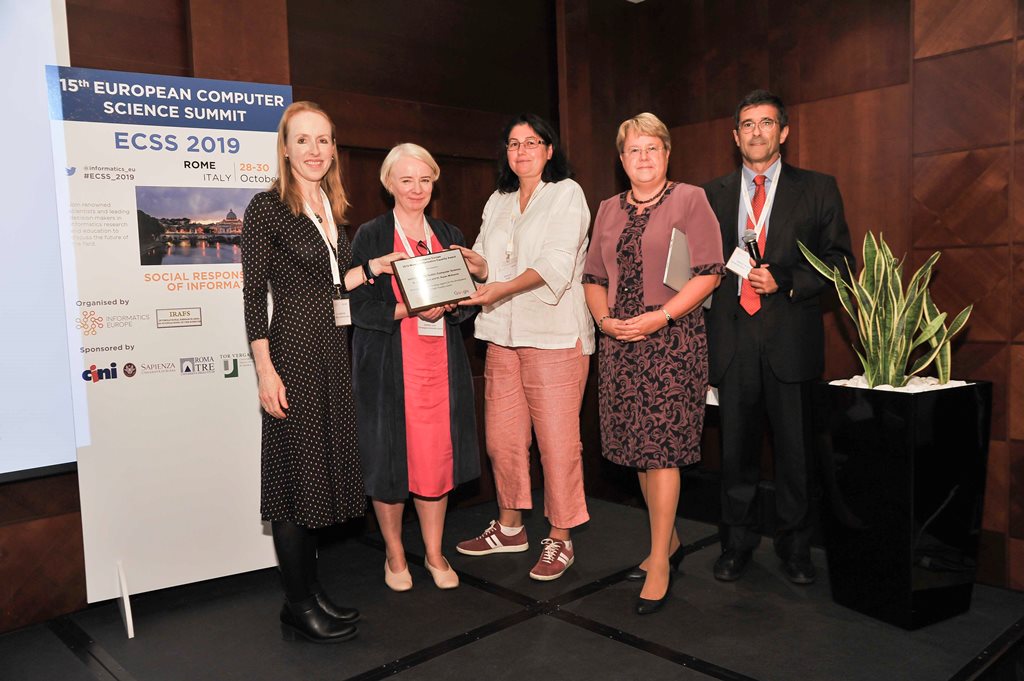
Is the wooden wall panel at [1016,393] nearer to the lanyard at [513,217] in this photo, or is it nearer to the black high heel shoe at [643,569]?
the black high heel shoe at [643,569]

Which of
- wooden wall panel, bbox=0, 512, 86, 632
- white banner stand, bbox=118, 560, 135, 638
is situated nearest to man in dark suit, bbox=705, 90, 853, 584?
white banner stand, bbox=118, 560, 135, 638

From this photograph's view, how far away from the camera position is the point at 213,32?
323 cm

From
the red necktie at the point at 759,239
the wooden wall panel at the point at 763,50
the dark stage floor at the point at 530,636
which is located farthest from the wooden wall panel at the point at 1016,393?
the wooden wall panel at the point at 763,50

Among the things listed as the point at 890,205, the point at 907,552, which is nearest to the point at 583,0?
the point at 890,205

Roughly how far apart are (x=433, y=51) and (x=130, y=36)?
149 cm

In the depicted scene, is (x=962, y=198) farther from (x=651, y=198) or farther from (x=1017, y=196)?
(x=651, y=198)

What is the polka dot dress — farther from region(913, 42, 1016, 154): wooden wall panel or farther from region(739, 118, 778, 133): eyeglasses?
region(913, 42, 1016, 154): wooden wall panel

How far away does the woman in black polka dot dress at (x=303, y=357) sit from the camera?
2.53m

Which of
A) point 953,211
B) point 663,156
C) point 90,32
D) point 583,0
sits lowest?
point 953,211

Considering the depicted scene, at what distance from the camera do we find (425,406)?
302 centimetres

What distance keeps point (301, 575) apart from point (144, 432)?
866mm

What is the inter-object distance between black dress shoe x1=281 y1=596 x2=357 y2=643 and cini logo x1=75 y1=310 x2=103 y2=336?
122cm

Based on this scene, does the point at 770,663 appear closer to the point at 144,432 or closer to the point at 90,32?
the point at 144,432

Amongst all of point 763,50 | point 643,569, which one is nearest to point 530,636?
point 643,569
